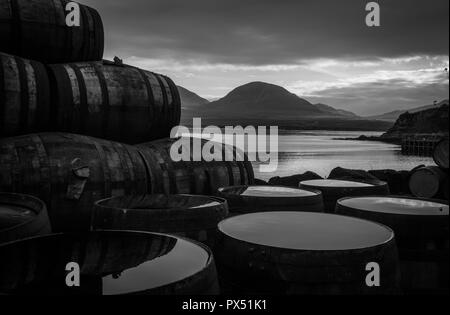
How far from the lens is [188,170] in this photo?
727 centimetres

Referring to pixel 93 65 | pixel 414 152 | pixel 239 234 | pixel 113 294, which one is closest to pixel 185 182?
pixel 93 65

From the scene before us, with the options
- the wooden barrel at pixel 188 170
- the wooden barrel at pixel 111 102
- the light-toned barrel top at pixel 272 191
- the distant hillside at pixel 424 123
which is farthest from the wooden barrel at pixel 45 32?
the distant hillside at pixel 424 123

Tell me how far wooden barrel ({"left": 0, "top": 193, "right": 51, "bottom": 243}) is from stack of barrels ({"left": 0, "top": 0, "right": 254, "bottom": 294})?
0.04 ft

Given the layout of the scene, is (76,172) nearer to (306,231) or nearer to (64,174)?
(64,174)

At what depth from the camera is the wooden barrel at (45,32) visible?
21.9 feet

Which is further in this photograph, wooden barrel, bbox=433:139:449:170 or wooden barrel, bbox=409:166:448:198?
wooden barrel, bbox=433:139:449:170

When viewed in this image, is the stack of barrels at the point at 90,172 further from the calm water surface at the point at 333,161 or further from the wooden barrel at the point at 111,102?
the calm water surface at the point at 333,161

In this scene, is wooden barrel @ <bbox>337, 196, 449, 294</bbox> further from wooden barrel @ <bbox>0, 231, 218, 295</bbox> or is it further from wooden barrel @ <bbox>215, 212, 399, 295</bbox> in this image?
wooden barrel @ <bbox>0, 231, 218, 295</bbox>

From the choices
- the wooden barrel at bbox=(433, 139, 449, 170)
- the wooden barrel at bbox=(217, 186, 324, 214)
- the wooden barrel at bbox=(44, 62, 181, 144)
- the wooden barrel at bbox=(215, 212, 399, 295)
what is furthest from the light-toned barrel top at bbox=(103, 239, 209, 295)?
the wooden barrel at bbox=(433, 139, 449, 170)

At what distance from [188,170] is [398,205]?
11.7ft

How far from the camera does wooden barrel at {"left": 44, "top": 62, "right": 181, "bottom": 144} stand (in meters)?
6.68

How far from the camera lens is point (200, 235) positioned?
4156 millimetres

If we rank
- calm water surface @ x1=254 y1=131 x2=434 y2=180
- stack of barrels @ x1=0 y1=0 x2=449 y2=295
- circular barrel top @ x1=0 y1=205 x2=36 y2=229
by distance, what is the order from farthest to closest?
calm water surface @ x1=254 y1=131 x2=434 y2=180 → circular barrel top @ x1=0 y1=205 x2=36 y2=229 → stack of barrels @ x1=0 y1=0 x2=449 y2=295
